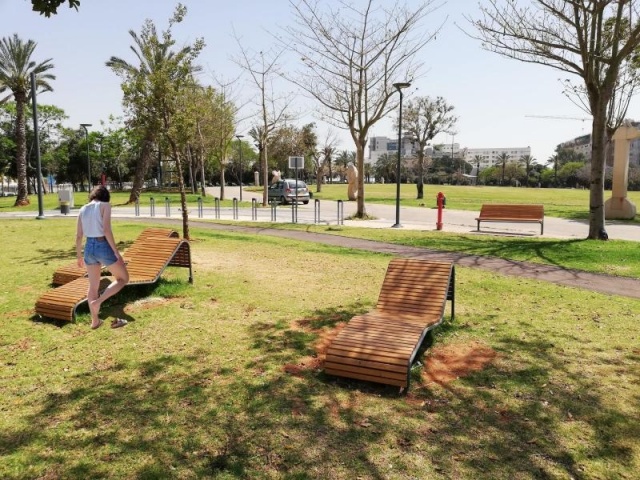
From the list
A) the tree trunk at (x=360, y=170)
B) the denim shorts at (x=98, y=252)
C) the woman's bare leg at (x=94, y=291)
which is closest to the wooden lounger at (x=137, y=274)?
the woman's bare leg at (x=94, y=291)

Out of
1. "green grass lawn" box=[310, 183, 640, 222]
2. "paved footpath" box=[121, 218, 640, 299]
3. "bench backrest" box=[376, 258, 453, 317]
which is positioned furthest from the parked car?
"bench backrest" box=[376, 258, 453, 317]

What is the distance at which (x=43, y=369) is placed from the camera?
205 inches

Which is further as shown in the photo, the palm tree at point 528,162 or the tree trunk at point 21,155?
the palm tree at point 528,162

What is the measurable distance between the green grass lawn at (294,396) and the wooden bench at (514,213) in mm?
9877

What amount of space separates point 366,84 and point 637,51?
10966 millimetres

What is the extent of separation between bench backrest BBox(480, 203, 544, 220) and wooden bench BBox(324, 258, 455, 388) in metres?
12.3

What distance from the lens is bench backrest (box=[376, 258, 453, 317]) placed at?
6.19 metres

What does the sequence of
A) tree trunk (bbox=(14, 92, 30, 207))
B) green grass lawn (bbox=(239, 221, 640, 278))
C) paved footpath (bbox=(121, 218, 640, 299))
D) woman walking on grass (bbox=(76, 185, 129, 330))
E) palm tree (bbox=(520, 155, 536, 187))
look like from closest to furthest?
woman walking on grass (bbox=(76, 185, 129, 330)) < paved footpath (bbox=(121, 218, 640, 299)) < green grass lawn (bbox=(239, 221, 640, 278)) < tree trunk (bbox=(14, 92, 30, 207)) < palm tree (bbox=(520, 155, 536, 187))

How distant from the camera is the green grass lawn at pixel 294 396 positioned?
140 inches

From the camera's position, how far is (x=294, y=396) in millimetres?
4570

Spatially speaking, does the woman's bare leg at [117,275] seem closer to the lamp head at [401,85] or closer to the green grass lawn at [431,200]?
the lamp head at [401,85]

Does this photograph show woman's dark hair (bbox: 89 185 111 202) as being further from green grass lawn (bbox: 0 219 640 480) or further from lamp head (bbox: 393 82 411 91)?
lamp head (bbox: 393 82 411 91)

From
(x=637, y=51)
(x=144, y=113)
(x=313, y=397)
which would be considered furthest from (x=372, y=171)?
(x=313, y=397)

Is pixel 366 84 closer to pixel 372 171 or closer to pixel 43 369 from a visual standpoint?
pixel 43 369
